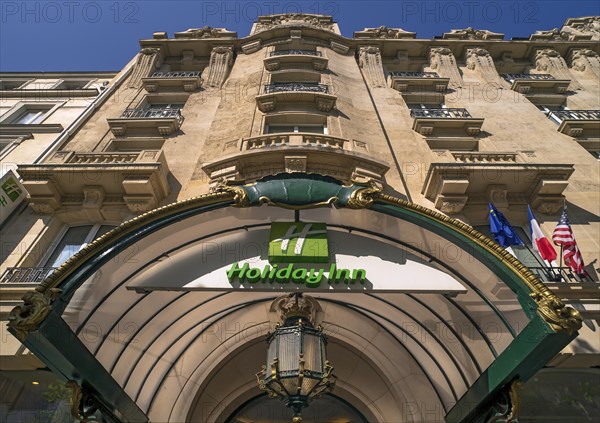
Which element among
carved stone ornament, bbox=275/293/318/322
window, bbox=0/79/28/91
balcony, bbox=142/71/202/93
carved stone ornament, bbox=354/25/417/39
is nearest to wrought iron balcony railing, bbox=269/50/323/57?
balcony, bbox=142/71/202/93

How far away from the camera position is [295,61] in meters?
16.4

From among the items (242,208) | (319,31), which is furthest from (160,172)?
(319,31)

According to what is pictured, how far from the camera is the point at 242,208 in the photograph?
19.0 ft

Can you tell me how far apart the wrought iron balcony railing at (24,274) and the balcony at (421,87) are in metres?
14.7

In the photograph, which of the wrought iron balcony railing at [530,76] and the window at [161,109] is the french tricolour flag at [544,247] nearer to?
the wrought iron balcony railing at [530,76]

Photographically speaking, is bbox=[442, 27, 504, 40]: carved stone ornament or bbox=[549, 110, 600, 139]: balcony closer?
bbox=[549, 110, 600, 139]: balcony

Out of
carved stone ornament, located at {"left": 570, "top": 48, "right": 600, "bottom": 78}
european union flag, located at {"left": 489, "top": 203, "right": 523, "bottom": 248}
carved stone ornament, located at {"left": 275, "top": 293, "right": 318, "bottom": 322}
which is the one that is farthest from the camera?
carved stone ornament, located at {"left": 570, "top": 48, "right": 600, "bottom": 78}

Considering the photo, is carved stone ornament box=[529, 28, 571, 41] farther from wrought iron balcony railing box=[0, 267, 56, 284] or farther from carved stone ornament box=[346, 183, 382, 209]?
wrought iron balcony railing box=[0, 267, 56, 284]

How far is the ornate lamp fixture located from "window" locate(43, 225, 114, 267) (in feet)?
21.5

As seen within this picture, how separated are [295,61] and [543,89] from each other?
39.3 feet

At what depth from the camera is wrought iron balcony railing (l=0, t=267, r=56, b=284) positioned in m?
7.85

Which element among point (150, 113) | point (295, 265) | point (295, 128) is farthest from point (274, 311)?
point (150, 113)

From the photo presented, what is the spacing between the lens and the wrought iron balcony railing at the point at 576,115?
564 inches

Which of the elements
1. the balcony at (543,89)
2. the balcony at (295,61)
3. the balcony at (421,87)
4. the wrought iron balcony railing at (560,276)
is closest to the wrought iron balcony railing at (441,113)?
the balcony at (421,87)
